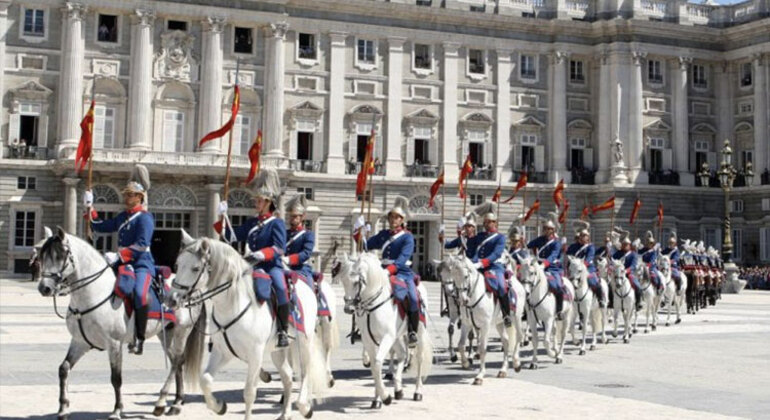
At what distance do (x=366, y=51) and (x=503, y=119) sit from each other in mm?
8300

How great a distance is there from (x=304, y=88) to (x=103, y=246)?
12222 millimetres

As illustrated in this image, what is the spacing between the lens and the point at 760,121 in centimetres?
4991

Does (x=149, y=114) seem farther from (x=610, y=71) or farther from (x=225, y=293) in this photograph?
(x=225, y=293)

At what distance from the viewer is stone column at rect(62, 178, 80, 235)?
40375 mm

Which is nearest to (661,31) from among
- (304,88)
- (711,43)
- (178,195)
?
(711,43)

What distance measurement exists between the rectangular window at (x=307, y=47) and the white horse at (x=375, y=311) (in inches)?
1399

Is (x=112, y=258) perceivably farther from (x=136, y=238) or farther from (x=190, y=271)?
(x=190, y=271)

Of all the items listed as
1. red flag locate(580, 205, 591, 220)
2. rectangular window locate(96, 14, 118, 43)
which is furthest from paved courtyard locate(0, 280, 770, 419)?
rectangular window locate(96, 14, 118, 43)

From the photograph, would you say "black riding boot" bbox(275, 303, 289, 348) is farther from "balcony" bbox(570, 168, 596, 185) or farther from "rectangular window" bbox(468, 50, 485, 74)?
"balcony" bbox(570, 168, 596, 185)

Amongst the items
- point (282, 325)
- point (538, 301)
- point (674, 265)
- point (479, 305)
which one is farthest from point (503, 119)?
point (282, 325)

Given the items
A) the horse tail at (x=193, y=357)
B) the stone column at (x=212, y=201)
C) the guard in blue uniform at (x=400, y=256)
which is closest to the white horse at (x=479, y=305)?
the guard in blue uniform at (x=400, y=256)

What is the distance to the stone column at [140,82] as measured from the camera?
138 ft

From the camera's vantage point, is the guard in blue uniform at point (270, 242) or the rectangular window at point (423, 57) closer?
the guard in blue uniform at point (270, 242)

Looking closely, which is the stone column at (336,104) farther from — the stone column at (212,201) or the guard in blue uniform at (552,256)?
the guard in blue uniform at (552,256)
